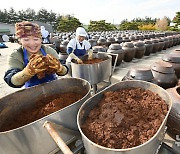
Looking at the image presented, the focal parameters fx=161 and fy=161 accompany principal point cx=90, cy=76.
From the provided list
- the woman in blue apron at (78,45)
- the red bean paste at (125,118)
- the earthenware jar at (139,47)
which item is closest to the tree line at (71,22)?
the earthenware jar at (139,47)

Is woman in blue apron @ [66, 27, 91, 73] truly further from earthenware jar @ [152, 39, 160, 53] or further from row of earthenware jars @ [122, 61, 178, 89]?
earthenware jar @ [152, 39, 160, 53]

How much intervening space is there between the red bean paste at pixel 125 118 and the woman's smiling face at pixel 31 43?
2.97 feet

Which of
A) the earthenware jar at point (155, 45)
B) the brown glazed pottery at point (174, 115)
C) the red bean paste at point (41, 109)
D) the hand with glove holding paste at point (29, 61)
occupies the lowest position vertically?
the earthenware jar at point (155, 45)

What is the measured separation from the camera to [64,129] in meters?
1.21

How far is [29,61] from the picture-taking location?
1547 mm

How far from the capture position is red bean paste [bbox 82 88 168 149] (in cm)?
108

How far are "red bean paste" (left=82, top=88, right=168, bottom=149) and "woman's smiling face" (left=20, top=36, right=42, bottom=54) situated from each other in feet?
2.97

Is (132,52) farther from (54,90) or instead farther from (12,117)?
(12,117)

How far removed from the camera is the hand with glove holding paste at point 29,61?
150cm

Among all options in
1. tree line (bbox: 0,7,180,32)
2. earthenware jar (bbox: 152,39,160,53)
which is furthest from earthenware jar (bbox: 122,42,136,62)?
tree line (bbox: 0,7,180,32)

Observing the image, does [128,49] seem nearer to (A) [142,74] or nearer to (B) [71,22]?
(A) [142,74]

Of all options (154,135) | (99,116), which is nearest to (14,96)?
(99,116)

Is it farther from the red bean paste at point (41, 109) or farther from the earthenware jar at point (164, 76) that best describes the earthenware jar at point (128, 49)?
the red bean paste at point (41, 109)

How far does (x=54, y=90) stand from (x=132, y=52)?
563 cm
